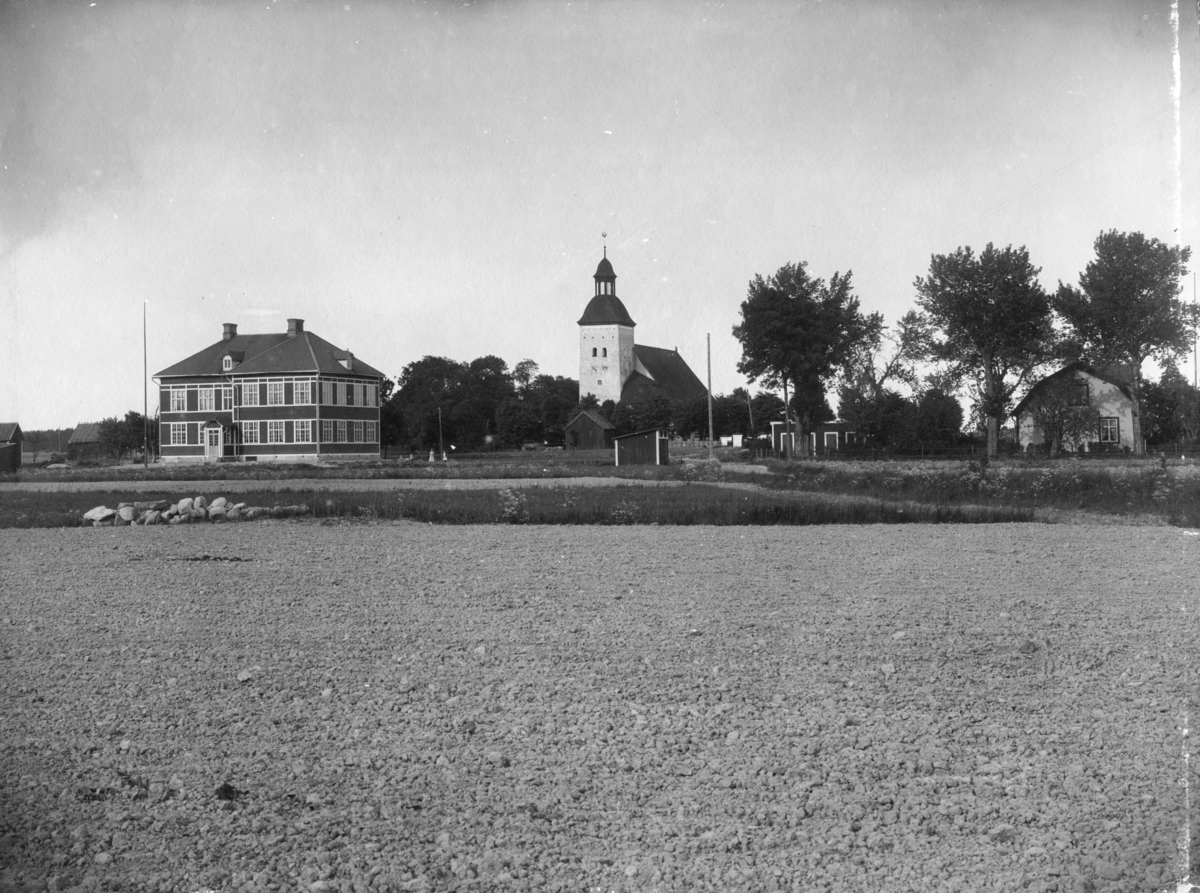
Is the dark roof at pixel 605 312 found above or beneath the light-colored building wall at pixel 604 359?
above

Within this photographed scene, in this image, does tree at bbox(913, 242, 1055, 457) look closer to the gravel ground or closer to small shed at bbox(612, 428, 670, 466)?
small shed at bbox(612, 428, 670, 466)

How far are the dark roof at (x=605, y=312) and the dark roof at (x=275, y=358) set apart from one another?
153 feet

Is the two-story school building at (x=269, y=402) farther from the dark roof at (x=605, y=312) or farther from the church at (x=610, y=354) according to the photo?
the dark roof at (x=605, y=312)

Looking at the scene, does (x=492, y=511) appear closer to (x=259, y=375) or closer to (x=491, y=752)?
(x=491, y=752)

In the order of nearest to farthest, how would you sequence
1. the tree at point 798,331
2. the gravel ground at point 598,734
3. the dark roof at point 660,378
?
the gravel ground at point 598,734 → the tree at point 798,331 → the dark roof at point 660,378

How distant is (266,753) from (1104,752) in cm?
326

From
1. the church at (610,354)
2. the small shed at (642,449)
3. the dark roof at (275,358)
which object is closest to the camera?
the small shed at (642,449)

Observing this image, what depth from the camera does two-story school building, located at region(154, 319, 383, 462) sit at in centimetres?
4988

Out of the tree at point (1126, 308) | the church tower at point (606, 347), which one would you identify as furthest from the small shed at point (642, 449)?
the church tower at point (606, 347)

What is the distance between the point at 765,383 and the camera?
4744 cm

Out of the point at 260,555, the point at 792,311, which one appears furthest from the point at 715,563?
the point at 792,311

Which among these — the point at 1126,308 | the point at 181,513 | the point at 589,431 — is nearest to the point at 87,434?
the point at 589,431

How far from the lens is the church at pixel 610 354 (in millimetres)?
97188

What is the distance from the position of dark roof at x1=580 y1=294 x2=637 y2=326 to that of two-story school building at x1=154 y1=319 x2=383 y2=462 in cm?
4678
